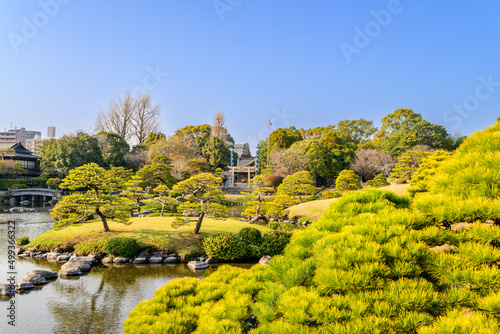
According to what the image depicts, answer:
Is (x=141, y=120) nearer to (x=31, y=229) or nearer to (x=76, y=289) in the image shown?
(x=31, y=229)

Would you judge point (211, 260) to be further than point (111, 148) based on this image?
No

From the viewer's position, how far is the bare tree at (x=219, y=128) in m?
64.5

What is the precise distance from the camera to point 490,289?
2953mm

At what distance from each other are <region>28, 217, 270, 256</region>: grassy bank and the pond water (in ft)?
3.92

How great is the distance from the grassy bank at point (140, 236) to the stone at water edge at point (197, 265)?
3.22ft

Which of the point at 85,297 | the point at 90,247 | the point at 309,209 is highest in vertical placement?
the point at 309,209

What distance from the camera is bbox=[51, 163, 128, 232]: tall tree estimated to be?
561 inches

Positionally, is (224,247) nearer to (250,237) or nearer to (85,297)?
(250,237)

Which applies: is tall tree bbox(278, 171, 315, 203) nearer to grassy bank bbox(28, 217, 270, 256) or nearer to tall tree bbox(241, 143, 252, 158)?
grassy bank bbox(28, 217, 270, 256)

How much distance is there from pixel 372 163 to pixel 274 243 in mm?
36097

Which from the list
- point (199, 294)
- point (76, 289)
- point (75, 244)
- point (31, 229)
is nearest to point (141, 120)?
point (31, 229)

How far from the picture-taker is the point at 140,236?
1480cm

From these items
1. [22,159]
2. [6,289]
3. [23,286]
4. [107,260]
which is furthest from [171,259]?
[22,159]

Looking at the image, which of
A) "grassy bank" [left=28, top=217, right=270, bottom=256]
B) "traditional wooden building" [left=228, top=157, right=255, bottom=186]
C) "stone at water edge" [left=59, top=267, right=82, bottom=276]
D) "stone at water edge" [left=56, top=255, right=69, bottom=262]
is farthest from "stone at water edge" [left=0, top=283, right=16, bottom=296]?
"traditional wooden building" [left=228, top=157, right=255, bottom=186]
